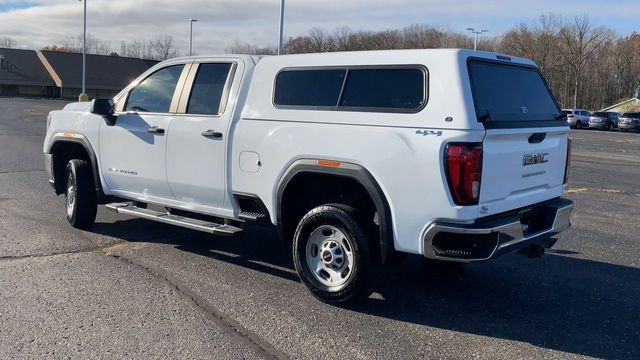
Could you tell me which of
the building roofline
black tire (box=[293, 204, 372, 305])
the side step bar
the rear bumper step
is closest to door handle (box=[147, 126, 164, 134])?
the side step bar

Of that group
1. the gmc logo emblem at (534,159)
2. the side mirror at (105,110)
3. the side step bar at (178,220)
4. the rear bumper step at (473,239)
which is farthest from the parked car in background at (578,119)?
the rear bumper step at (473,239)

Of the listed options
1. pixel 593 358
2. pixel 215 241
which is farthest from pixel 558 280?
pixel 215 241

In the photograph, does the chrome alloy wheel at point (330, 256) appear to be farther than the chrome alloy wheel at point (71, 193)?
No

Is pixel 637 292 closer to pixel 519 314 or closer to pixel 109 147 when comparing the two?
pixel 519 314

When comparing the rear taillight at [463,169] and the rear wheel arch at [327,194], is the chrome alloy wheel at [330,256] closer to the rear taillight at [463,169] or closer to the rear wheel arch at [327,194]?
the rear wheel arch at [327,194]

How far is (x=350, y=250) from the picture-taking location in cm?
508

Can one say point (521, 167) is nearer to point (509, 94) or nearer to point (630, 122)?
point (509, 94)

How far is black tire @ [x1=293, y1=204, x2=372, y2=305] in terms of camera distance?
495 centimetres

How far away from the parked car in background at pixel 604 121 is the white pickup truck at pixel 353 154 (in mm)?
45699

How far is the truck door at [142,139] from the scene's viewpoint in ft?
21.3

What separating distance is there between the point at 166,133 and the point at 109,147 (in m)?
1.03

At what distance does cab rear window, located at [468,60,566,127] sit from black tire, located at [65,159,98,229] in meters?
4.69

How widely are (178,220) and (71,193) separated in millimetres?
2043

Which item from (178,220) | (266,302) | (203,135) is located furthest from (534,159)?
(178,220)
